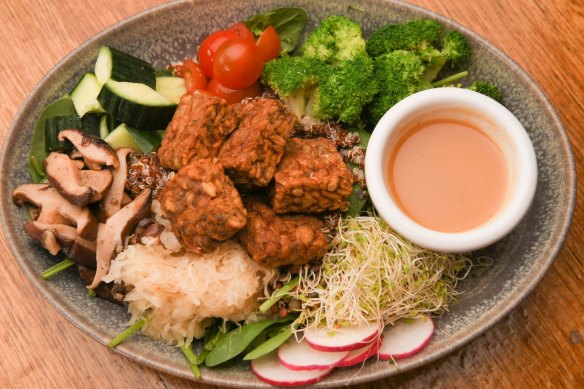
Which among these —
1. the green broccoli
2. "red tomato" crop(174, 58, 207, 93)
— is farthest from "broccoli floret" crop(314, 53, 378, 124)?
"red tomato" crop(174, 58, 207, 93)

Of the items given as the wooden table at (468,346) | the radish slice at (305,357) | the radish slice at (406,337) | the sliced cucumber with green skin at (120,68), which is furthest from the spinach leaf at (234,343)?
the sliced cucumber with green skin at (120,68)

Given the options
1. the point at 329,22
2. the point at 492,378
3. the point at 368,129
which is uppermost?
the point at 329,22

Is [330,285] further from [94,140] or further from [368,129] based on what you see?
[94,140]

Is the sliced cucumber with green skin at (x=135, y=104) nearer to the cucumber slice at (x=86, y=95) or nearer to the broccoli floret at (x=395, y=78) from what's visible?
the cucumber slice at (x=86, y=95)

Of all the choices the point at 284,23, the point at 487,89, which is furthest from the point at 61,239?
the point at 487,89

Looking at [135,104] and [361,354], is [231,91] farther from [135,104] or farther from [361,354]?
[361,354]

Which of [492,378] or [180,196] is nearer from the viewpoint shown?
[180,196]

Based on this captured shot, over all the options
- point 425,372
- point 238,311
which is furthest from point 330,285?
point 425,372
